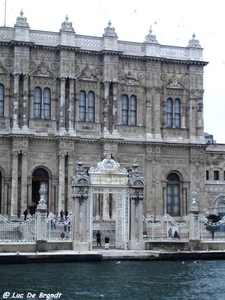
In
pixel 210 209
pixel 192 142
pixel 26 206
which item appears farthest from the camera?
pixel 210 209

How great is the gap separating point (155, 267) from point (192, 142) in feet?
60.0

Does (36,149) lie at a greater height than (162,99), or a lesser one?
lesser

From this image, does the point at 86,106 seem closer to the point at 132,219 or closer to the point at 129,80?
the point at 129,80

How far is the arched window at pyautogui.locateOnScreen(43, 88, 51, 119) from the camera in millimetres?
42188

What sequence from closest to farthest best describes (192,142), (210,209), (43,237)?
(43,237) < (192,142) < (210,209)

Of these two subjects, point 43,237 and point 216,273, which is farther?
point 43,237

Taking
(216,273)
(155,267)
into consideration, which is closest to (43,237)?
(155,267)

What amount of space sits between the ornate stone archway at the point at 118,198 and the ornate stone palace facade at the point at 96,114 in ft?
32.0

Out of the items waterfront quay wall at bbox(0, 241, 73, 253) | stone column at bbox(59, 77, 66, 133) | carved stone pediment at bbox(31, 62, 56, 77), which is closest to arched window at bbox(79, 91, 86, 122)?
stone column at bbox(59, 77, 66, 133)

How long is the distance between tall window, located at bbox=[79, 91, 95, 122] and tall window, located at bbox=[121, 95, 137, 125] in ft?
6.08

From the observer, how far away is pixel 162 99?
1757 inches

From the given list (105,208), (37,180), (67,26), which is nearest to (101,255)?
(105,208)

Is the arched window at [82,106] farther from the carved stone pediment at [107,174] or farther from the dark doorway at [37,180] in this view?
the carved stone pediment at [107,174]

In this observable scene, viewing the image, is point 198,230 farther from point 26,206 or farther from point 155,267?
point 26,206
